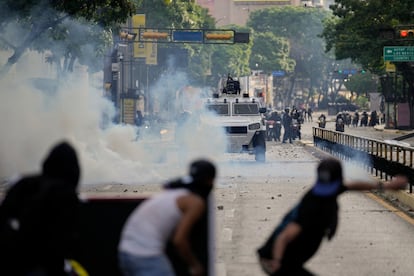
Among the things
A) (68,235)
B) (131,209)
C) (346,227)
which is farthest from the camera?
(346,227)

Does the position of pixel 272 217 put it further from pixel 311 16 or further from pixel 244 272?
pixel 311 16

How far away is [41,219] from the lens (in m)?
6.87

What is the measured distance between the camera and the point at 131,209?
829 centimetres

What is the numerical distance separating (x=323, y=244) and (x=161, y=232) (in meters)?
8.68

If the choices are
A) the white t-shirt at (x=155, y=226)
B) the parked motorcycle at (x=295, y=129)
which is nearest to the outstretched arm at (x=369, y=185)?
the white t-shirt at (x=155, y=226)

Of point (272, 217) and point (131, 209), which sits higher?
point (131, 209)

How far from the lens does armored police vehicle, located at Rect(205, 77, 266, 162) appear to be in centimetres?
3797

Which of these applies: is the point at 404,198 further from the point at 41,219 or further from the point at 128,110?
the point at 128,110

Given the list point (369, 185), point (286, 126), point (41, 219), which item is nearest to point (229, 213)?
point (369, 185)

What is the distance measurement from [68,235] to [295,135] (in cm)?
5507

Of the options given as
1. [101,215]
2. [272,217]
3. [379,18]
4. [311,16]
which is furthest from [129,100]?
[311,16]

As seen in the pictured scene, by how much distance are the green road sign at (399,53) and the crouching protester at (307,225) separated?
151 feet

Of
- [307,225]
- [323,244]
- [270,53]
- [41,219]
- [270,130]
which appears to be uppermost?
[270,53]

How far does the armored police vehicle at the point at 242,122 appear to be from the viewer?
3797 cm
